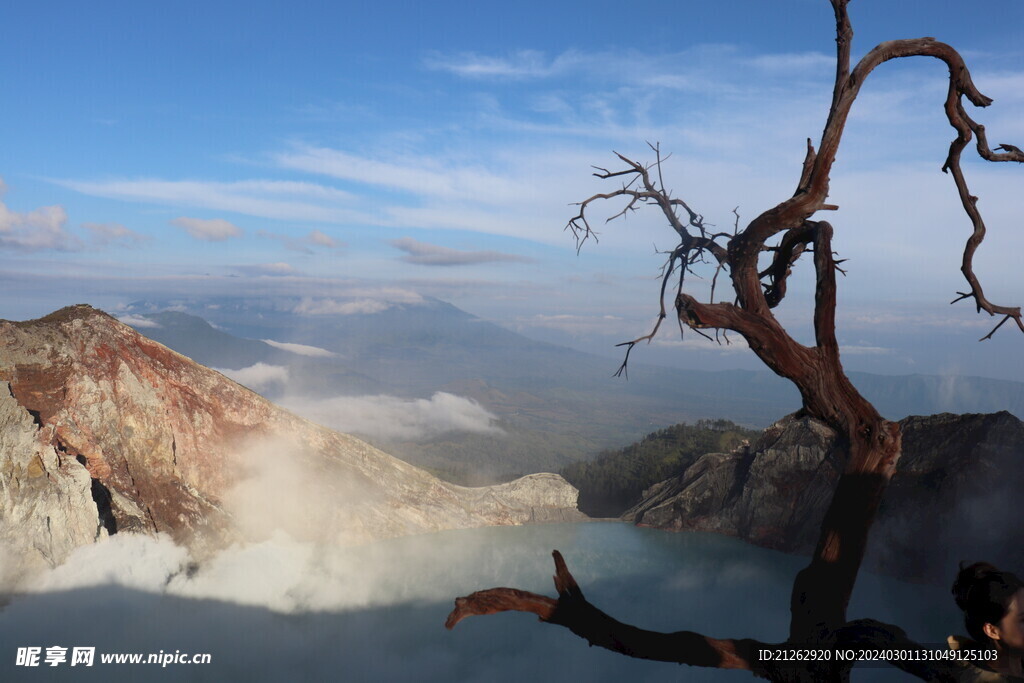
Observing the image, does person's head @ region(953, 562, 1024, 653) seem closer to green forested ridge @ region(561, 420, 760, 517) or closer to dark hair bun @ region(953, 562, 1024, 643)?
dark hair bun @ region(953, 562, 1024, 643)

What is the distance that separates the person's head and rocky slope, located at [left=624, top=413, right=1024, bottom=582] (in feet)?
72.5

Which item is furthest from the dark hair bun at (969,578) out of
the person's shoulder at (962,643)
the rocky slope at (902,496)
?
the rocky slope at (902,496)

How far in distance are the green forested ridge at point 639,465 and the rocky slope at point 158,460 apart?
8796 mm

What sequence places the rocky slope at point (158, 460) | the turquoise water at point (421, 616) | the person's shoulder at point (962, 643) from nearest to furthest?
the person's shoulder at point (962, 643) → the turquoise water at point (421, 616) → the rocky slope at point (158, 460)

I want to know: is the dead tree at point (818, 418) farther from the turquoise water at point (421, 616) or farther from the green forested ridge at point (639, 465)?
the green forested ridge at point (639, 465)

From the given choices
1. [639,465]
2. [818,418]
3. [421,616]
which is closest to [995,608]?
[818,418]

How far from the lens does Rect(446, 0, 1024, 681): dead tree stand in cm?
→ 377

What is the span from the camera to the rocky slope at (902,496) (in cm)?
2203

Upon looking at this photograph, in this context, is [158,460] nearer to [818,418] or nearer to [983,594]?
[818,418]

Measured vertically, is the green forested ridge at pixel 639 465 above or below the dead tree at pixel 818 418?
below

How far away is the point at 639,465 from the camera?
129 ft

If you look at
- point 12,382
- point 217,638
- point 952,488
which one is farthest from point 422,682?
point 952,488

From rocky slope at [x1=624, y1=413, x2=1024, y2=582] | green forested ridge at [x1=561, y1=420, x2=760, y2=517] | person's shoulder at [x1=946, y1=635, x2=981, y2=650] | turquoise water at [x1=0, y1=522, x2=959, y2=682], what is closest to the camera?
person's shoulder at [x1=946, y1=635, x2=981, y2=650]

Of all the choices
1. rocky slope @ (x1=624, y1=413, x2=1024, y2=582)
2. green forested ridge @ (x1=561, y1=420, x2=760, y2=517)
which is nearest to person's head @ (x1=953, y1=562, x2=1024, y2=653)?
rocky slope @ (x1=624, y1=413, x2=1024, y2=582)
